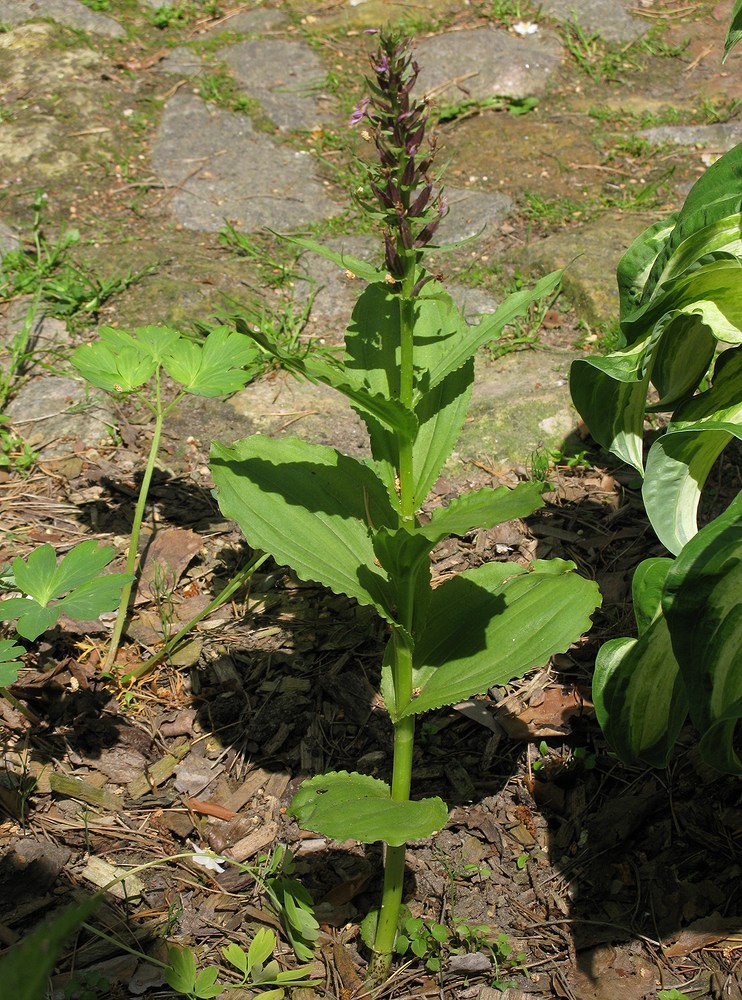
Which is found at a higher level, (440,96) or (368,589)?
(440,96)

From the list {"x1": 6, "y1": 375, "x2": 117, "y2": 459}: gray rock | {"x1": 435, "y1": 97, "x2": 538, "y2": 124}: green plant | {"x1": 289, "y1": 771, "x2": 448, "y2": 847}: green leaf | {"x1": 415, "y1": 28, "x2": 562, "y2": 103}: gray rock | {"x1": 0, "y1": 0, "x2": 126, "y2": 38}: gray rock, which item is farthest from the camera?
{"x1": 0, "y1": 0, "x2": 126, "y2": 38}: gray rock

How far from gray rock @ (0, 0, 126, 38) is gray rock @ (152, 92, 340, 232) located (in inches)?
31.5

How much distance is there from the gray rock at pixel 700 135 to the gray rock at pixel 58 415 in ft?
9.74

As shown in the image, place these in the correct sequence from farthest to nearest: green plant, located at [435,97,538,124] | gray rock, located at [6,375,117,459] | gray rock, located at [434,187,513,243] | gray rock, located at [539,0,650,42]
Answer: gray rock, located at [539,0,650,42]
green plant, located at [435,97,538,124]
gray rock, located at [434,187,513,243]
gray rock, located at [6,375,117,459]

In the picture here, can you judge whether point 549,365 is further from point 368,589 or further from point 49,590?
point 49,590

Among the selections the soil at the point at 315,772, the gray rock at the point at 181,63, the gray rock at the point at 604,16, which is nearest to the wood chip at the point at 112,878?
the soil at the point at 315,772

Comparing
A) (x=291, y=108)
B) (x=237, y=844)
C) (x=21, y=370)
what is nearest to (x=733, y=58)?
(x=291, y=108)

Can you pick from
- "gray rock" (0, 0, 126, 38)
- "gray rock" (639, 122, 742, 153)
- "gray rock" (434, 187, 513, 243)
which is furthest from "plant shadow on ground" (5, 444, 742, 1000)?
"gray rock" (0, 0, 126, 38)

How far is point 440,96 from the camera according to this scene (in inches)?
186

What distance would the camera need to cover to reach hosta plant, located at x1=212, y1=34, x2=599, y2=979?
167cm

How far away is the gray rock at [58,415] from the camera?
3.07m

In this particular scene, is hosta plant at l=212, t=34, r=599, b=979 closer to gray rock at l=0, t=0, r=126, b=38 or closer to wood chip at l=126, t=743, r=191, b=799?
wood chip at l=126, t=743, r=191, b=799

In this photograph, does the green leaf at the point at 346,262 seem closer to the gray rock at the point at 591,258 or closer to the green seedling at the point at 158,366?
the green seedling at the point at 158,366

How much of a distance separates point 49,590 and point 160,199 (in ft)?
8.53
